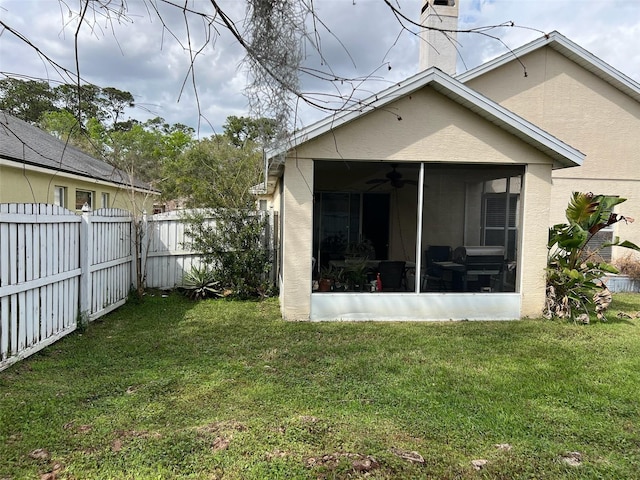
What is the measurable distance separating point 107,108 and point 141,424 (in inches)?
102

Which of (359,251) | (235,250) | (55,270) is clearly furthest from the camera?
(359,251)

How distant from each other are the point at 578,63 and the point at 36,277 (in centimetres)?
1296

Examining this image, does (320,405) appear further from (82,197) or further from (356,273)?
(82,197)

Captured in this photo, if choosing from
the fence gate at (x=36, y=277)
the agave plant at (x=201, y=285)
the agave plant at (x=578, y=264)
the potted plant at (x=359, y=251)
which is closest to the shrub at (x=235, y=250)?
the agave plant at (x=201, y=285)

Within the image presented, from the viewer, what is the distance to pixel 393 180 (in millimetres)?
9102

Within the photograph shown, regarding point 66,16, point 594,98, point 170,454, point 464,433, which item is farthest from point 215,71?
point 594,98

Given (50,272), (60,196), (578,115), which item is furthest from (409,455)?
(60,196)

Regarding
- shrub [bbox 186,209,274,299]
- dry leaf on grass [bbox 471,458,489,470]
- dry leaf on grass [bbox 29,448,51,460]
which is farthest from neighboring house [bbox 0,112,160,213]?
dry leaf on grass [bbox 471,458,489,470]

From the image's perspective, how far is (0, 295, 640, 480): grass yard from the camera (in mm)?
3256

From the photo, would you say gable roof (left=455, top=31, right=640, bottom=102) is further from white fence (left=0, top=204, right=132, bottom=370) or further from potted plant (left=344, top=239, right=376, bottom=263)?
white fence (left=0, top=204, right=132, bottom=370)

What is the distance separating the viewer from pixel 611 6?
11.5 feet

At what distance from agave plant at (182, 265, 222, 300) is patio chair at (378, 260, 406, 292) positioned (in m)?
3.64

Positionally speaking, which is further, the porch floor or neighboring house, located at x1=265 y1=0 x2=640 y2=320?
the porch floor

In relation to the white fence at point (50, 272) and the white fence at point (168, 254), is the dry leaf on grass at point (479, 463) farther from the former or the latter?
the white fence at point (168, 254)
